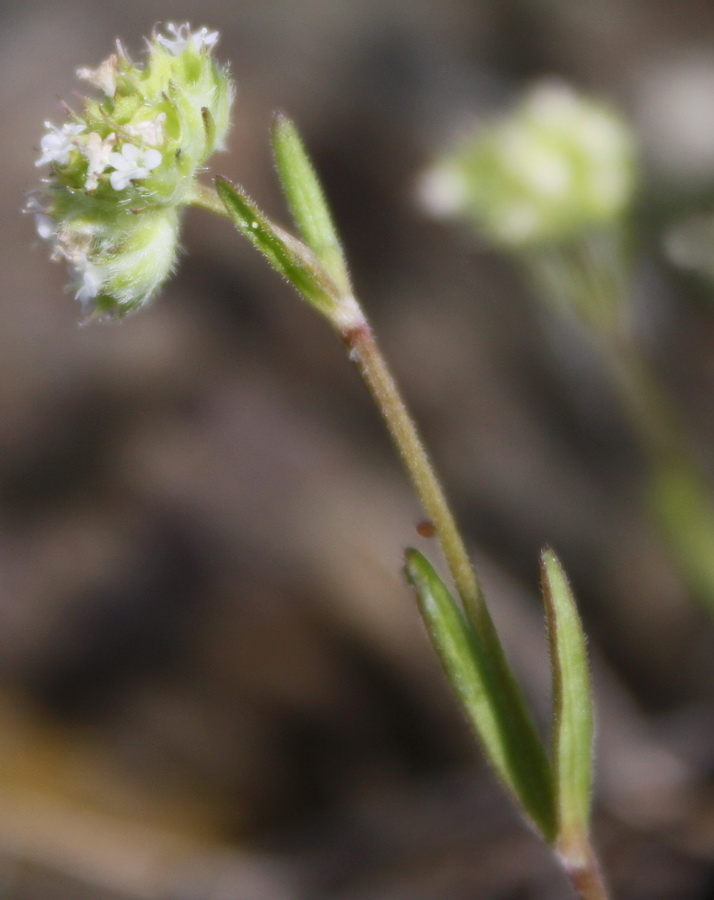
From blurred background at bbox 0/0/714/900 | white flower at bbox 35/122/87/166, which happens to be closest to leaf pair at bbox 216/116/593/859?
white flower at bbox 35/122/87/166

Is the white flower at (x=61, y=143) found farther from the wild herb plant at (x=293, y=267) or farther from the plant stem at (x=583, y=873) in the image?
the plant stem at (x=583, y=873)

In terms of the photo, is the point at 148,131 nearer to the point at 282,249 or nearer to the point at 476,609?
the point at 282,249

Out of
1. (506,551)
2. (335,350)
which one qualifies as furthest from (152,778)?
(335,350)

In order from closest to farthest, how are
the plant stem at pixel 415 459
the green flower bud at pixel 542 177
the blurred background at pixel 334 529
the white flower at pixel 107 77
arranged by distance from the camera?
the plant stem at pixel 415 459 → the white flower at pixel 107 77 → the green flower bud at pixel 542 177 → the blurred background at pixel 334 529

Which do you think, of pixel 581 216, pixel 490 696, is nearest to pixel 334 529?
pixel 581 216

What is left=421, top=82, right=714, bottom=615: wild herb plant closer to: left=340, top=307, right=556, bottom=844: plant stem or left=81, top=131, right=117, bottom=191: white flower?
left=340, top=307, right=556, bottom=844: plant stem

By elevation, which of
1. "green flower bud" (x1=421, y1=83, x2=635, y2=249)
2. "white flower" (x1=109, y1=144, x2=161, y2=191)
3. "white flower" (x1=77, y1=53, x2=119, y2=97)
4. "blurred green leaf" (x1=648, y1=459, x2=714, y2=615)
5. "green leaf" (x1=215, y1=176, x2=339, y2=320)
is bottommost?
"blurred green leaf" (x1=648, y1=459, x2=714, y2=615)

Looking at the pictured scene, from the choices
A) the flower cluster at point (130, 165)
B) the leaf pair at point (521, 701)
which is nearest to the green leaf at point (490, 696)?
the leaf pair at point (521, 701)
